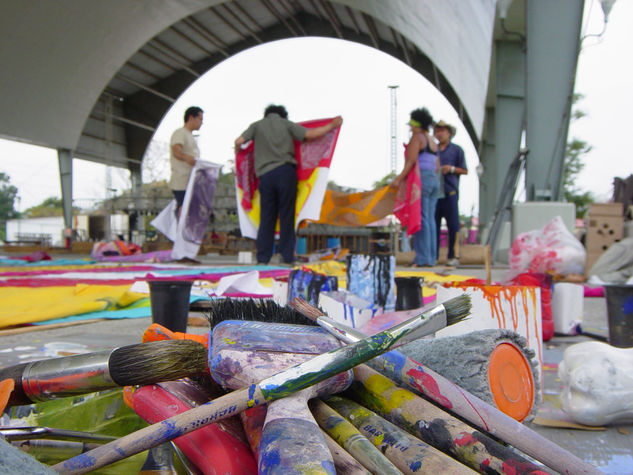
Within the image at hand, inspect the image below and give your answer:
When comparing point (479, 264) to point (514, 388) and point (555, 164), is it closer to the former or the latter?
point (555, 164)

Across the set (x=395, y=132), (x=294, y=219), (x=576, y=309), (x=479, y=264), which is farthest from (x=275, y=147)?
(x=395, y=132)

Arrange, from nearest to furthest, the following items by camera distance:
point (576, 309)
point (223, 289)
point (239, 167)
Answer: point (576, 309)
point (223, 289)
point (239, 167)

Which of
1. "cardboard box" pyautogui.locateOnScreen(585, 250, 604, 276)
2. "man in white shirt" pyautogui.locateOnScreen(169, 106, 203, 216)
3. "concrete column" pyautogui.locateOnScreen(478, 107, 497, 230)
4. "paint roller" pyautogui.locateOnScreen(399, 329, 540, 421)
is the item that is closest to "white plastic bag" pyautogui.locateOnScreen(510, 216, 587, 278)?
"cardboard box" pyautogui.locateOnScreen(585, 250, 604, 276)

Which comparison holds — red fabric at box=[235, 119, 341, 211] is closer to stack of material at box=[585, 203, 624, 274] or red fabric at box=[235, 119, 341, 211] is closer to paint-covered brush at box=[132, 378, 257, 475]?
stack of material at box=[585, 203, 624, 274]

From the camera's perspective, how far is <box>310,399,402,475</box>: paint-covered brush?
0.68 m

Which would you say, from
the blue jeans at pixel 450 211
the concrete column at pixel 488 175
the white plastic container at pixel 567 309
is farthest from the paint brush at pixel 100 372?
the concrete column at pixel 488 175

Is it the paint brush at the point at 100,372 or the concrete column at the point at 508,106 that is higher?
the concrete column at the point at 508,106

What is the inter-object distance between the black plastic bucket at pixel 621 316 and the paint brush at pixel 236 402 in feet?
5.05

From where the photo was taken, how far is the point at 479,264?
25.0 feet

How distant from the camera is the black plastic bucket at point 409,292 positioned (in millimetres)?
2191

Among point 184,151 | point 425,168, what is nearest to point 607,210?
point 425,168

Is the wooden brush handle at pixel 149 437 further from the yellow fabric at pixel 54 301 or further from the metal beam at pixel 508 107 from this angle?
the metal beam at pixel 508 107

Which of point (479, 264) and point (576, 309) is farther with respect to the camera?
point (479, 264)

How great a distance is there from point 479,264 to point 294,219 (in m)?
3.21
